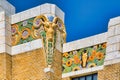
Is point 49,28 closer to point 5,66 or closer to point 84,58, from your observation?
point 84,58

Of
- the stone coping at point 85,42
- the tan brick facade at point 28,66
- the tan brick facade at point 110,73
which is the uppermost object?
the stone coping at point 85,42

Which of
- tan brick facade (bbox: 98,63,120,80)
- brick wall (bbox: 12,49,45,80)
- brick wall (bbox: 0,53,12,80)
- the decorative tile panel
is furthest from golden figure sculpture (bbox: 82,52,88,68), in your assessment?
brick wall (bbox: 0,53,12,80)

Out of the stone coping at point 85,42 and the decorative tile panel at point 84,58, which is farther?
the stone coping at point 85,42

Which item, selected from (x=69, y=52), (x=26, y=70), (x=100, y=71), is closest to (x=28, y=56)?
(x=26, y=70)

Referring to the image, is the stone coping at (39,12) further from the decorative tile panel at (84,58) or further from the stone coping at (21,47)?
the decorative tile panel at (84,58)

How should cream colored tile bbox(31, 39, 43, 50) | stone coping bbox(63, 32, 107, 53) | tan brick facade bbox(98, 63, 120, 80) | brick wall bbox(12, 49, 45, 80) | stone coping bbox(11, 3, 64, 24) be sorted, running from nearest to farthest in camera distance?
tan brick facade bbox(98, 63, 120, 80)
stone coping bbox(63, 32, 107, 53)
brick wall bbox(12, 49, 45, 80)
cream colored tile bbox(31, 39, 43, 50)
stone coping bbox(11, 3, 64, 24)

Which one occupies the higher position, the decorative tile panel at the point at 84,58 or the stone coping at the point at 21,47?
the stone coping at the point at 21,47

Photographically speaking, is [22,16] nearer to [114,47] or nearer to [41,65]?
[41,65]

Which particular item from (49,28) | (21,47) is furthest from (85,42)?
(21,47)

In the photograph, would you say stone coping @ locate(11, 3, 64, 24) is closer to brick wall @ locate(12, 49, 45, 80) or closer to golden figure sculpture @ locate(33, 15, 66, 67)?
golden figure sculpture @ locate(33, 15, 66, 67)

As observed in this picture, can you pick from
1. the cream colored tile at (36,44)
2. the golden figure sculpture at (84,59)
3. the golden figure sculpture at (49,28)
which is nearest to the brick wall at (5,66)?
the cream colored tile at (36,44)

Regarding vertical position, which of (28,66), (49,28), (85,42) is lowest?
(28,66)

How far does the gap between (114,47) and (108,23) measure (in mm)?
1262

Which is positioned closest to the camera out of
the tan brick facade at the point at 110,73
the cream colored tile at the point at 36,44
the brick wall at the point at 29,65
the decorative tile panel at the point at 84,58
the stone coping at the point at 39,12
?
the tan brick facade at the point at 110,73
